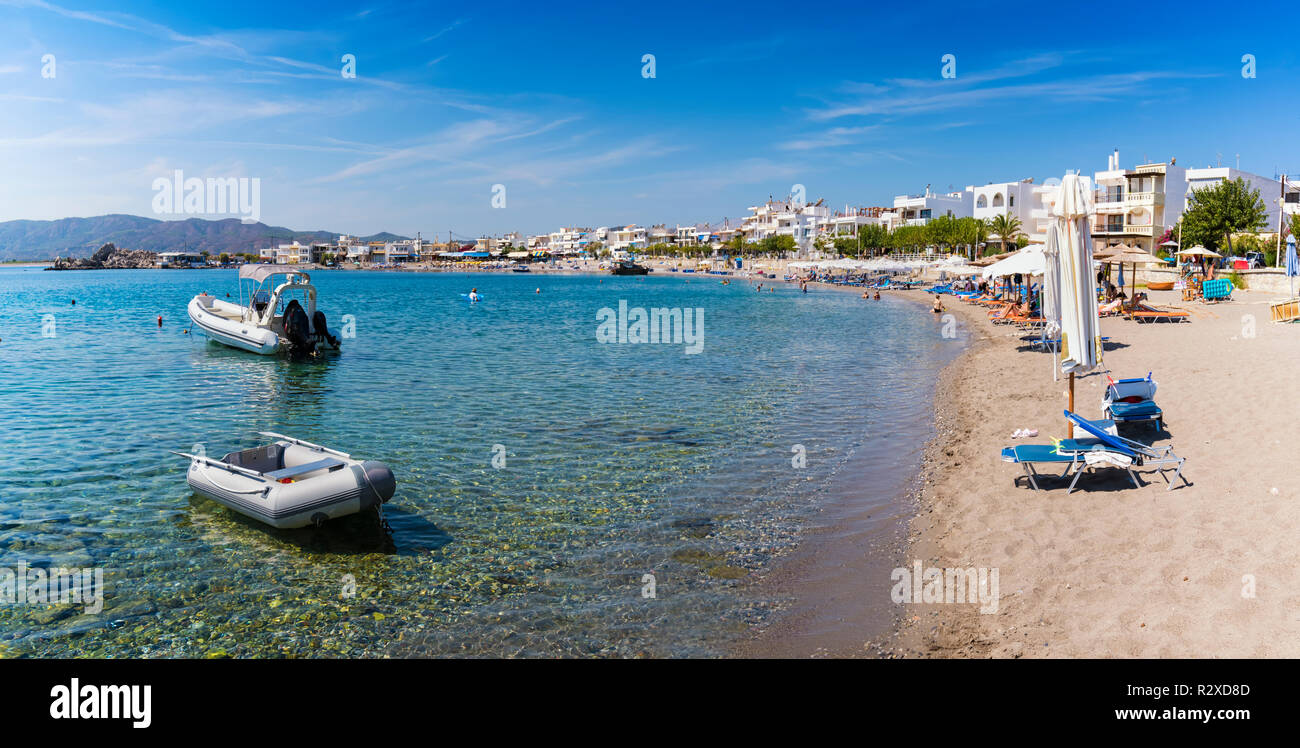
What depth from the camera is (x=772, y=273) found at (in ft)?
435

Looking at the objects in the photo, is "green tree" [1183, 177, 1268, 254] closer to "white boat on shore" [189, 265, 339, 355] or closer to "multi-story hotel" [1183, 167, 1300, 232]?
"multi-story hotel" [1183, 167, 1300, 232]

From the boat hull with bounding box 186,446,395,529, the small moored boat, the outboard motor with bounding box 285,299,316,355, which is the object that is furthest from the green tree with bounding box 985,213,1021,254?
the small moored boat

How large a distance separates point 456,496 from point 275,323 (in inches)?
868

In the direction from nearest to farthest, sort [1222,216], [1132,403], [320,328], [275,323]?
[1132,403] → [275,323] → [320,328] → [1222,216]

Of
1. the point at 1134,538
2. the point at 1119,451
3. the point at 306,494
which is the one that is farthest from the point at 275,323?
the point at 1134,538

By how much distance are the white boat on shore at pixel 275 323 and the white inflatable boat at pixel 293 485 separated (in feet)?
61.1

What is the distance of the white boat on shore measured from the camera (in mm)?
29125

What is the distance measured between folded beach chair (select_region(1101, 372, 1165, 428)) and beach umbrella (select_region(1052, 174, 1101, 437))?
5.21 feet

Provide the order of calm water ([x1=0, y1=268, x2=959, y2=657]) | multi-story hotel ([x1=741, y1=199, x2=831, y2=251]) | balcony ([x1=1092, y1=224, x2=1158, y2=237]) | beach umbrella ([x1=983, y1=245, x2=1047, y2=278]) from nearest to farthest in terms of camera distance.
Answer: calm water ([x1=0, y1=268, x2=959, y2=657])
beach umbrella ([x1=983, y1=245, x2=1047, y2=278])
balcony ([x1=1092, y1=224, x2=1158, y2=237])
multi-story hotel ([x1=741, y1=199, x2=831, y2=251])

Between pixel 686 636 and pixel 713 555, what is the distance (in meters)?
2.11

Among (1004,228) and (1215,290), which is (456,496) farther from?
(1004,228)

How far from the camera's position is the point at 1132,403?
11.8 m

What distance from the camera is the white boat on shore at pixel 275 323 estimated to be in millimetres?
29125
